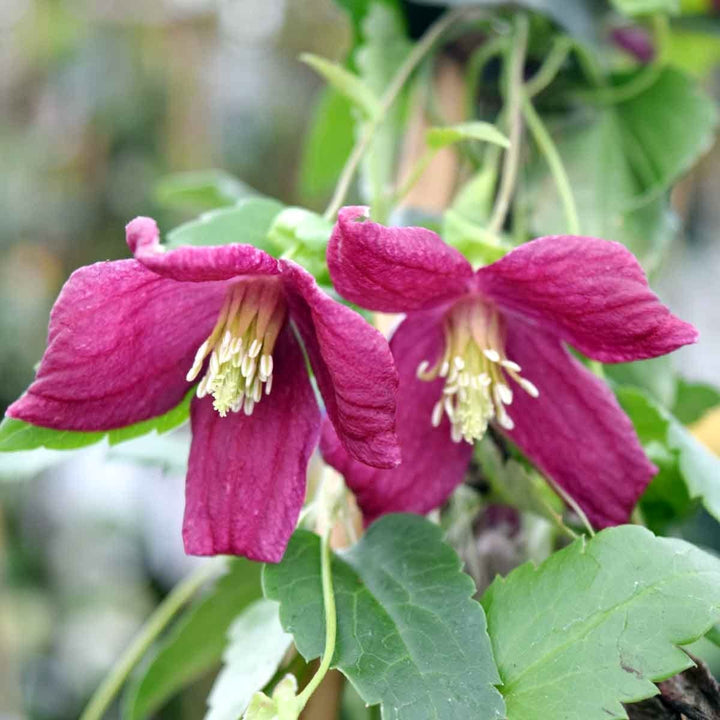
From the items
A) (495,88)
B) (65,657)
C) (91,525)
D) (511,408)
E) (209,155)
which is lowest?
(65,657)

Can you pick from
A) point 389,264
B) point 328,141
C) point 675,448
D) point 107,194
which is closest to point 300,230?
point 389,264

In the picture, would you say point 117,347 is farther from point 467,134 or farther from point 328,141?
point 328,141

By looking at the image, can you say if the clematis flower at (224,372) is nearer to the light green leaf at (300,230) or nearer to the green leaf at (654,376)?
the light green leaf at (300,230)

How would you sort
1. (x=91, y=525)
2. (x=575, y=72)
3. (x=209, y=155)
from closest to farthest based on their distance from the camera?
(x=575, y=72)
(x=91, y=525)
(x=209, y=155)

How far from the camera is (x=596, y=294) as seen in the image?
1.54 ft

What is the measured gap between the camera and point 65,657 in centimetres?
231

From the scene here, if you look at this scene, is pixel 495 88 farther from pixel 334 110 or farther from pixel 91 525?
pixel 91 525

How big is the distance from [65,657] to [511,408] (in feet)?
6.80

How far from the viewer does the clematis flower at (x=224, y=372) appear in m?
0.42

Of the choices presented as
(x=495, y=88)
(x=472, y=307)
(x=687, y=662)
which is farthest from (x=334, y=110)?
(x=687, y=662)

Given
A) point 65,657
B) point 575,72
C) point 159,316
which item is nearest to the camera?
point 159,316

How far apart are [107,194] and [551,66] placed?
2.44 m

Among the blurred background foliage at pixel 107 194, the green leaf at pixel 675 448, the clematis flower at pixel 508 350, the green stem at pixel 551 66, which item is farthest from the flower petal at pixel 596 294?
the blurred background foliage at pixel 107 194

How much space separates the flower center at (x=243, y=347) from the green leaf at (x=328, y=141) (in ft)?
1.68
